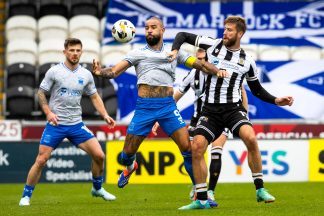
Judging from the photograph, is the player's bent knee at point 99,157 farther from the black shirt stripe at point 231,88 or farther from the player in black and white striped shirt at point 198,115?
the black shirt stripe at point 231,88

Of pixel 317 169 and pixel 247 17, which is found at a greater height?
pixel 247 17

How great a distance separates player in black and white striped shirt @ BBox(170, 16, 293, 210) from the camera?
11525mm

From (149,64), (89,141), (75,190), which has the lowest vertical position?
(75,190)

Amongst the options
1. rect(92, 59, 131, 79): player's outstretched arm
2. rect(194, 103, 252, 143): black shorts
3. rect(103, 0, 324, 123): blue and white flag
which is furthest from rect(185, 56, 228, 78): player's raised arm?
rect(103, 0, 324, 123): blue and white flag

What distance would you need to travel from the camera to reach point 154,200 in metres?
13.7

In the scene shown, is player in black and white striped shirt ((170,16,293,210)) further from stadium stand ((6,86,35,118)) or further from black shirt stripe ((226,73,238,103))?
stadium stand ((6,86,35,118))

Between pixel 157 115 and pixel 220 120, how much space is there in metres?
0.80

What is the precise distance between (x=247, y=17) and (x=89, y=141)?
909cm

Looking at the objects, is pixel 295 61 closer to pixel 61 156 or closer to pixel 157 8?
pixel 157 8

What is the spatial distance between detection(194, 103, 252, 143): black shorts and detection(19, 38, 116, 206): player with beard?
5.16 ft

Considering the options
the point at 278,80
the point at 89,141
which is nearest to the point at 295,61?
the point at 278,80

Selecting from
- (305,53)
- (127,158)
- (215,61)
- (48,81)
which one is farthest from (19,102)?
(215,61)

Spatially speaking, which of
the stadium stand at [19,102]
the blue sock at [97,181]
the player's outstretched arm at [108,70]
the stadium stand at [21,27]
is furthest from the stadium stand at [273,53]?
the player's outstretched arm at [108,70]

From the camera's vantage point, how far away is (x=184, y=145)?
12047 mm
